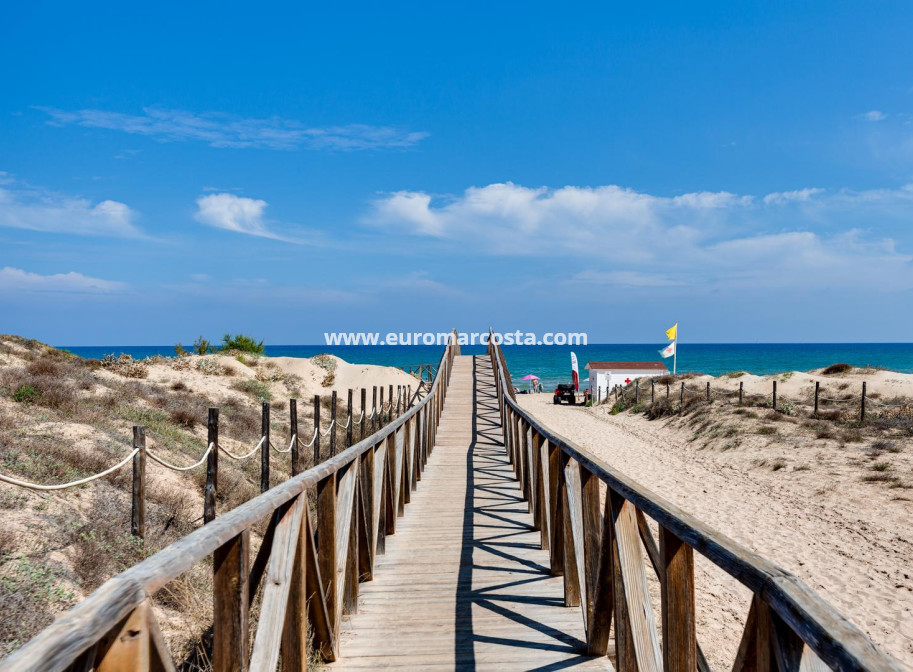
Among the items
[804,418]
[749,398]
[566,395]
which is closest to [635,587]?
[804,418]

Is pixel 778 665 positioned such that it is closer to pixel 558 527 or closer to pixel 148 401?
pixel 558 527

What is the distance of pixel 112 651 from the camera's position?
1.40m

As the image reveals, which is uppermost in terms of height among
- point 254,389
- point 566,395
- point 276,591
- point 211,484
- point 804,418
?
point 276,591

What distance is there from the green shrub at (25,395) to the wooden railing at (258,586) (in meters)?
8.08

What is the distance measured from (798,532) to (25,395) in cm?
1286

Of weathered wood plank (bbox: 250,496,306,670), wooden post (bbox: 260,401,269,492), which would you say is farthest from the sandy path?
wooden post (bbox: 260,401,269,492)

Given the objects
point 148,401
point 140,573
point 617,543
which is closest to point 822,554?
point 617,543

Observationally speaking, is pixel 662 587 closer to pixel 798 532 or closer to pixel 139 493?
pixel 139 493

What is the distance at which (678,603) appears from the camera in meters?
2.31

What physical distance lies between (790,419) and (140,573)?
2073 centimetres

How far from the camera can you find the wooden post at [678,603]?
7.52 feet

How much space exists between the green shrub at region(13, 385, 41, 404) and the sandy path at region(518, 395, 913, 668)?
1049 centimetres

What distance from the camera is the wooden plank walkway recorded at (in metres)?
3.65

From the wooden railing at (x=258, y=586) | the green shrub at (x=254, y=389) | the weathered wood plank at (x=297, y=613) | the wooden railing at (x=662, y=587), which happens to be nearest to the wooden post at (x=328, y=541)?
the wooden railing at (x=258, y=586)
